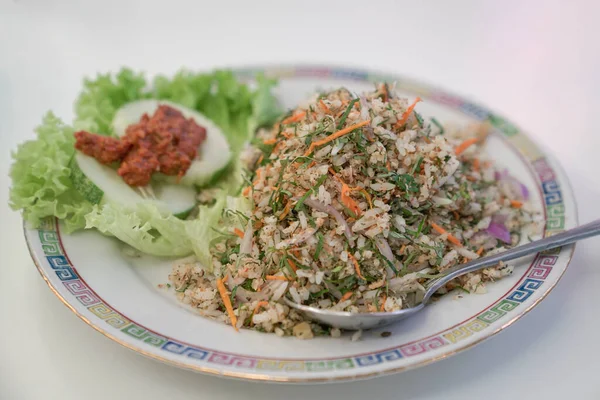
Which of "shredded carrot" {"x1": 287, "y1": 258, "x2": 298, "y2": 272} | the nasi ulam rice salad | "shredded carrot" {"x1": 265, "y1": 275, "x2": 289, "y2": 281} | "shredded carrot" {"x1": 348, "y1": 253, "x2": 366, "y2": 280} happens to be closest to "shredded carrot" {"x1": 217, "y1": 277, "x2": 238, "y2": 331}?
the nasi ulam rice salad

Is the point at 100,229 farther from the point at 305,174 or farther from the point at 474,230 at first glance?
the point at 474,230

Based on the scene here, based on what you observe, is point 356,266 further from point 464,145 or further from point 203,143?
point 203,143

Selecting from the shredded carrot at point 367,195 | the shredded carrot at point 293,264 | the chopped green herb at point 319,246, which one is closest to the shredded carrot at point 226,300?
the shredded carrot at point 293,264

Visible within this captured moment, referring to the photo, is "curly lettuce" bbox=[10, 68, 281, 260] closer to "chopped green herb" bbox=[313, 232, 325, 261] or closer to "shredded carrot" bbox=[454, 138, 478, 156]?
"chopped green herb" bbox=[313, 232, 325, 261]

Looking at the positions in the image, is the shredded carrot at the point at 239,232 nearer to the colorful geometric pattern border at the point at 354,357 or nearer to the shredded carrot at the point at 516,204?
the colorful geometric pattern border at the point at 354,357

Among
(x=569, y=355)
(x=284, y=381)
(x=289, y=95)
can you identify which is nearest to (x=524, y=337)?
(x=569, y=355)
